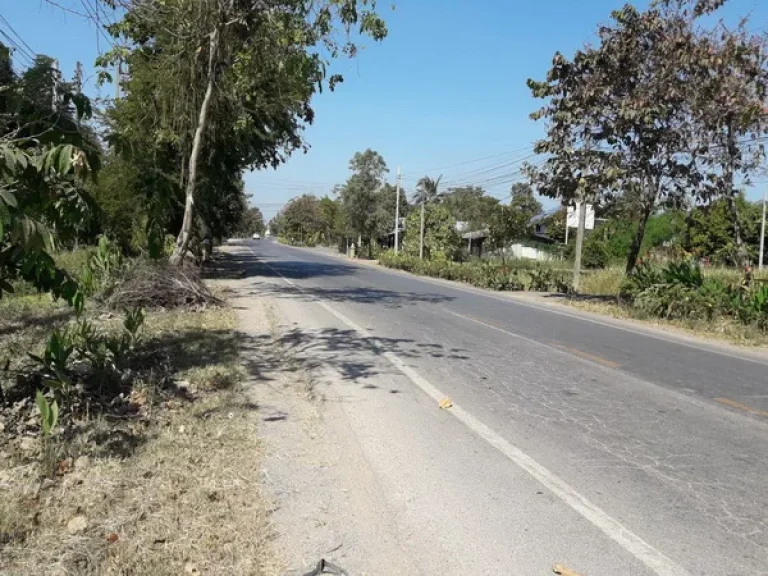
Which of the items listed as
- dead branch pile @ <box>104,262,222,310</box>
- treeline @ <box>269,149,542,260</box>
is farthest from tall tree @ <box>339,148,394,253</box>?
dead branch pile @ <box>104,262,222,310</box>

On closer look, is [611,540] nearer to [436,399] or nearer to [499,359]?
[436,399]

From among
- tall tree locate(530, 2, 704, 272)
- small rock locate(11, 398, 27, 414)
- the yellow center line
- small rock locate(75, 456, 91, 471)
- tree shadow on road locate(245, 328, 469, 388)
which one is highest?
tall tree locate(530, 2, 704, 272)

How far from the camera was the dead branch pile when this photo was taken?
13.1 meters

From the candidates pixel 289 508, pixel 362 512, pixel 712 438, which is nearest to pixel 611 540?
pixel 362 512

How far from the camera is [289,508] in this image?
415cm

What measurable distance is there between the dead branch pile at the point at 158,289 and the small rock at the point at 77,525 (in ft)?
31.6

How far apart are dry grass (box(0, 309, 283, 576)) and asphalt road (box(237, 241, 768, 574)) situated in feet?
5.49

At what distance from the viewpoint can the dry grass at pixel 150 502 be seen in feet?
11.0

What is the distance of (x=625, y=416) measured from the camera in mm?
6652

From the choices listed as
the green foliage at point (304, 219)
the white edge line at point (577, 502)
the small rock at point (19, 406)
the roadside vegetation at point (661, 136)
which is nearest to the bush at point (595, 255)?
the roadside vegetation at point (661, 136)

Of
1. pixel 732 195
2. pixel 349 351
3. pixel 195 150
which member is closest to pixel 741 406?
pixel 349 351

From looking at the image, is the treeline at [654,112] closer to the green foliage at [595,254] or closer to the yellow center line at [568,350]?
the yellow center line at [568,350]

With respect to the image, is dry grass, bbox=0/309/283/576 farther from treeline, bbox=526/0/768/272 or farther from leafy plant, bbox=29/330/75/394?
treeline, bbox=526/0/768/272

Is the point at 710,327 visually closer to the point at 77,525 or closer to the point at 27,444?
the point at 27,444
